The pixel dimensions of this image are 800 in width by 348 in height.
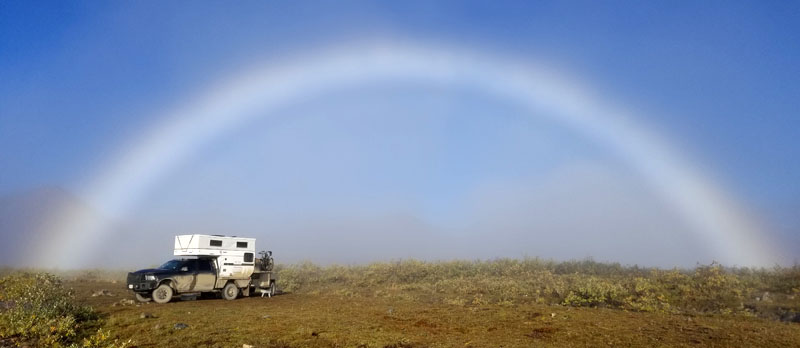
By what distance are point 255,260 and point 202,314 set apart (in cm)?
893

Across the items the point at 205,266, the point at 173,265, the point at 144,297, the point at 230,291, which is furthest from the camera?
the point at 230,291

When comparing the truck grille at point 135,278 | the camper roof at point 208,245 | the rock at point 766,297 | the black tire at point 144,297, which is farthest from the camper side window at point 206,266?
the rock at point 766,297

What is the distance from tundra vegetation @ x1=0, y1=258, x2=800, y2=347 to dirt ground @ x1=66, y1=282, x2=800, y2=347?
0.11 feet

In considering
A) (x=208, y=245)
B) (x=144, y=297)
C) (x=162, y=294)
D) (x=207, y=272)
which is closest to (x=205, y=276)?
(x=207, y=272)

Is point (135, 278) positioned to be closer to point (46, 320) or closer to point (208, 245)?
point (208, 245)

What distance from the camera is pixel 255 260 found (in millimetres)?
24953

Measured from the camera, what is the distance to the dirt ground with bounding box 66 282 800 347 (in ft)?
37.2

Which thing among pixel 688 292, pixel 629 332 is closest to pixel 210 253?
pixel 629 332

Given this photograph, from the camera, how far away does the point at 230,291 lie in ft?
77.9

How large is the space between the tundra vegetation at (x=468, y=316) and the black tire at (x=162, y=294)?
1518 mm

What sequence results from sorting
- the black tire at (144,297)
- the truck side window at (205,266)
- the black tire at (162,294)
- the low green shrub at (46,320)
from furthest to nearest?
1. the truck side window at (205,266)
2. the black tire at (144,297)
3. the black tire at (162,294)
4. the low green shrub at (46,320)

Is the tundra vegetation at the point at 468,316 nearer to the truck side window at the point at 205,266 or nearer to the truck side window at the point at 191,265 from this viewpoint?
the truck side window at the point at 191,265

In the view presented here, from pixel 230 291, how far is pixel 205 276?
1640mm

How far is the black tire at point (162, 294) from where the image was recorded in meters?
20.9
